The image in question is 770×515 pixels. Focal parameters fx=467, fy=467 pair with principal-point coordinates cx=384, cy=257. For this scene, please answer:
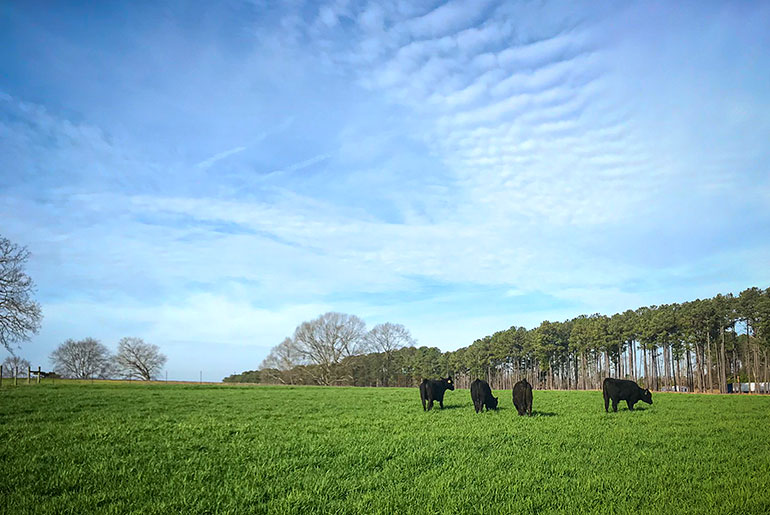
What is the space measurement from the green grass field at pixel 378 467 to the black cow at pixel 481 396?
4.87 meters

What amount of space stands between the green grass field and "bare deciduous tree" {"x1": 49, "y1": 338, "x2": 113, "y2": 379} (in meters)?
124

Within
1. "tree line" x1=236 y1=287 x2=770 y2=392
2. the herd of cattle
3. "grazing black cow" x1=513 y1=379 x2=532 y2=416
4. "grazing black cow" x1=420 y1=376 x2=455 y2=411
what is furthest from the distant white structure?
"grazing black cow" x1=513 y1=379 x2=532 y2=416

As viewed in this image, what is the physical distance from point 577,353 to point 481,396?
78457mm

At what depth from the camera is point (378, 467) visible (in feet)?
31.9

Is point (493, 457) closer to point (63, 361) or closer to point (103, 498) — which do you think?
point (103, 498)

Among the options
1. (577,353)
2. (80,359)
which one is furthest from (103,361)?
(577,353)

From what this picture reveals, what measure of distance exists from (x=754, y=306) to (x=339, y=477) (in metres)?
78.4

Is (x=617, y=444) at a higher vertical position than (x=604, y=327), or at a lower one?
lower

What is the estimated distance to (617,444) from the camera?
12.4 meters

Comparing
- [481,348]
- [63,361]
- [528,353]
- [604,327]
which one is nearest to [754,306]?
[604,327]

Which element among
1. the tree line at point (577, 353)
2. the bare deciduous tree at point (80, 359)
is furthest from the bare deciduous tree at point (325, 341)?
the bare deciduous tree at point (80, 359)

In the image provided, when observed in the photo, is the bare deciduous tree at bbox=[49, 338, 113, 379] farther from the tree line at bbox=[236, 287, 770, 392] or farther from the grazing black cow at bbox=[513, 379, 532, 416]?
Result: the grazing black cow at bbox=[513, 379, 532, 416]

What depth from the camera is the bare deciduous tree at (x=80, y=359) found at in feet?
396

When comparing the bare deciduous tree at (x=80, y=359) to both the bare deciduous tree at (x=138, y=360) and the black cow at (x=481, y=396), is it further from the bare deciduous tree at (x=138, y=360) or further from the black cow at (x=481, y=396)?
the black cow at (x=481, y=396)
